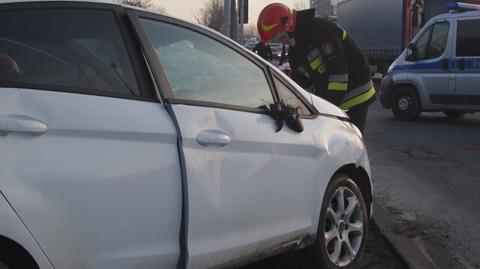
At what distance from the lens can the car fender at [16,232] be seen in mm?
2309

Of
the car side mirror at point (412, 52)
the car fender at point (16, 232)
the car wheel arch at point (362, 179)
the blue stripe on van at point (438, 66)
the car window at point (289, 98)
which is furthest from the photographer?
the car side mirror at point (412, 52)

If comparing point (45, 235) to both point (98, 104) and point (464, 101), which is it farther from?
point (464, 101)

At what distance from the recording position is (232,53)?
11.7ft

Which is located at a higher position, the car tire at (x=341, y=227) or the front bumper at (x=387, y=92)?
the car tire at (x=341, y=227)

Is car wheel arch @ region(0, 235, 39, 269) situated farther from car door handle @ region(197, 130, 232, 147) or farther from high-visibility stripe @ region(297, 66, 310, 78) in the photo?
high-visibility stripe @ region(297, 66, 310, 78)

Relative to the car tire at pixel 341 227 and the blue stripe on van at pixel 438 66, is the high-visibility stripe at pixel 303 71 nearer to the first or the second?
the car tire at pixel 341 227

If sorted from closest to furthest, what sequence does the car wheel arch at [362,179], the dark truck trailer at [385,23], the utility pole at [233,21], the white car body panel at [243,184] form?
the white car body panel at [243,184]
the car wheel arch at [362,179]
the utility pole at [233,21]
the dark truck trailer at [385,23]

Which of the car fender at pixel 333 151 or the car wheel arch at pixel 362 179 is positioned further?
the car wheel arch at pixel 362 179

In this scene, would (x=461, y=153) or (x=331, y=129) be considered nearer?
(x=331, y=129)

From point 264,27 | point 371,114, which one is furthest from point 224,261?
point 371,114

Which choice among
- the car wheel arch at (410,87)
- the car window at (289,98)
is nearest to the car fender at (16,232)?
the car window at (289,98)

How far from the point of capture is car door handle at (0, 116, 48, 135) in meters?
2.35

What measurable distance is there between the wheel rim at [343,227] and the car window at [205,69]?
889 mm

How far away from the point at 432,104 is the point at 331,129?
29.0 feet
